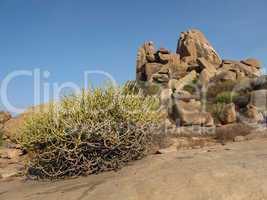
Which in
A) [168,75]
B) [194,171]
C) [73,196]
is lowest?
[73,196]

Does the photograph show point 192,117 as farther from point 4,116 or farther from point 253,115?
point 4,116

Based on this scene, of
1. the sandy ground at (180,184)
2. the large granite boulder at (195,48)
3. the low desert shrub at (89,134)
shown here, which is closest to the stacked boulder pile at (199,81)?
the large granite boulder at (195,48)

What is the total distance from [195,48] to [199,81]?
46.6 feet

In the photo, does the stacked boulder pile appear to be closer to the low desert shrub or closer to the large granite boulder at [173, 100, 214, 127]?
the large granite boulder at [173, 100, 214, 127]

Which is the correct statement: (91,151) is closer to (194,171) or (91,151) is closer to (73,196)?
(73,196)

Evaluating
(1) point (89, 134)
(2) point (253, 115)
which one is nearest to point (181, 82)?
(2) point (253, 115)

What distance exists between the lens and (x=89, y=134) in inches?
238

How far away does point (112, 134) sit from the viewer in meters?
6.21

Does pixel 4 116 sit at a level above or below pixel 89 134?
above

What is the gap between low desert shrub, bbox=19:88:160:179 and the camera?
609 cm

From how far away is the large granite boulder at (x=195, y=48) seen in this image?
155 ft

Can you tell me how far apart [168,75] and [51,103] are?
3507 cm

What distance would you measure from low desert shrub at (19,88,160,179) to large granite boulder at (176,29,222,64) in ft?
133

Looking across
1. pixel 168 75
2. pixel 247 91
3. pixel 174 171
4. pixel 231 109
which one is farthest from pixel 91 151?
pixel 168 75
